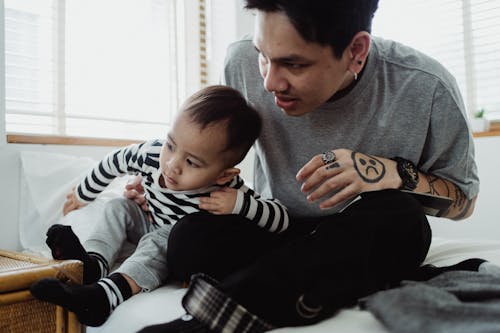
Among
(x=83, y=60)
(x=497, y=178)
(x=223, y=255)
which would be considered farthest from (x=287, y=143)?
(x=497, y=178)

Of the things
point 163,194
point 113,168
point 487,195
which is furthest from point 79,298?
point 487,195

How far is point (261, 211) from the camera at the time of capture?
987 millimetres

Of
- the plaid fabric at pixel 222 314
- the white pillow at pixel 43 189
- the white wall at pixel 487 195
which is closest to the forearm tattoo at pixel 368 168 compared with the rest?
the plaid fabric at pixel 222 314

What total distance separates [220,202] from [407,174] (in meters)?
0.42

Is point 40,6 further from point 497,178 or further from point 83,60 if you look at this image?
point 497,178

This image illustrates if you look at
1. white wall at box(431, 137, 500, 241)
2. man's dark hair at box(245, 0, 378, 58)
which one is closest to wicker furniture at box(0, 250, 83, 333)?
man's dark hair at box(245, 0, 378, 58)

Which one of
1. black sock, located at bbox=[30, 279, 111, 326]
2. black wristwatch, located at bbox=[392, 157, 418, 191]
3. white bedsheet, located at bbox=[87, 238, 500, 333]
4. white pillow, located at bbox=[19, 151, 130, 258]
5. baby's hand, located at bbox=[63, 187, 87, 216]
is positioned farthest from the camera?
white pillow, located at bbox=[19, 151, 130, 258]

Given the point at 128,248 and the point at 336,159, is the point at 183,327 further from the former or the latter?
the point at 128,248

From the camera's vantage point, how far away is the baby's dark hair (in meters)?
A: 0.98

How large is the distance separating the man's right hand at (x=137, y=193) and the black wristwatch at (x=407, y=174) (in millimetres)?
661

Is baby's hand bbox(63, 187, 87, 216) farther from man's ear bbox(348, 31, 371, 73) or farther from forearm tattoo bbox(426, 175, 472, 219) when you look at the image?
forearm tattoo bbox(426, 175, 472, 219)

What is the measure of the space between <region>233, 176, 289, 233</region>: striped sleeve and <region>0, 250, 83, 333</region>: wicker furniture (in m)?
0.35

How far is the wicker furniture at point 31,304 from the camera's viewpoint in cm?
75

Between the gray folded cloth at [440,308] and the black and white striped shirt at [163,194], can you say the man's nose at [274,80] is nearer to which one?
the black and white striped shirt at [163,194]
